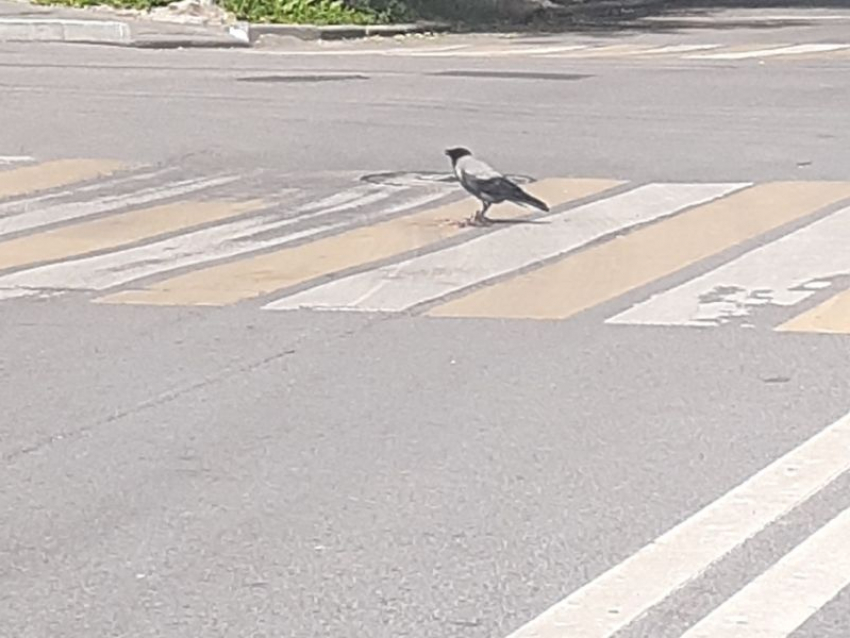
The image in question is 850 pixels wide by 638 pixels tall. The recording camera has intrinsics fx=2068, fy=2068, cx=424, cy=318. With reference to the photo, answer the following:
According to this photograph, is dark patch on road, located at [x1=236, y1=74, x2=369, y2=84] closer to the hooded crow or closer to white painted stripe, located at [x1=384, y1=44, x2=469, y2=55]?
white painted stripe, located at [x1=384, y1=44, x2=469, y2=55]

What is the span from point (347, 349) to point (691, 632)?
3750 mm

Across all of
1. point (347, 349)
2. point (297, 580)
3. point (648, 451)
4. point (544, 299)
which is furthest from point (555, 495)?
point (544, 299)

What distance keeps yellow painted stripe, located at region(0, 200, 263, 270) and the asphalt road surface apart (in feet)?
0.14

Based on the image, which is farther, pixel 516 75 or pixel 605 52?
pixel 605 52

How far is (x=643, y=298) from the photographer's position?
9820mm

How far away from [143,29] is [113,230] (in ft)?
47.6

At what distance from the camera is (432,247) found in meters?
11.4

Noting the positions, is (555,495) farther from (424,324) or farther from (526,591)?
(424,324)

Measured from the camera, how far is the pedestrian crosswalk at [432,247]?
32.1 ft

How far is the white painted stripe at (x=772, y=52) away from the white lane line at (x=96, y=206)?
38.7 feet

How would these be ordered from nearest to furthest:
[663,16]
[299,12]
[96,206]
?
[96,206], [299,12], [663,16]

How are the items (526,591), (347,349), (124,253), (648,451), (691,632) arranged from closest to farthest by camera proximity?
1. (691,632)
2. (526,591)
3. (648,451)
4. (347,349)
5. (124,253)

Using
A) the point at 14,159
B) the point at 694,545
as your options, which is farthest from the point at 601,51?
the point at 694,545

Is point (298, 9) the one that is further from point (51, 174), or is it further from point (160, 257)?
point (160, 257)
